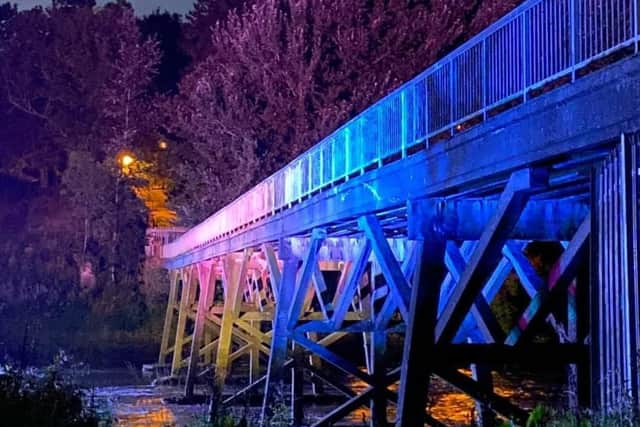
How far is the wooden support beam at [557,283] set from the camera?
9.34 m

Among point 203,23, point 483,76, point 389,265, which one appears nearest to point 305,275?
point 389,265

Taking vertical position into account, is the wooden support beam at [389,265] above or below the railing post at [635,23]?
below

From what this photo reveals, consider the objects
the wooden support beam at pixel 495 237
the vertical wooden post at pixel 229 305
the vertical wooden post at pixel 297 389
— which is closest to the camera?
the wooden support beam at pixel 495 237

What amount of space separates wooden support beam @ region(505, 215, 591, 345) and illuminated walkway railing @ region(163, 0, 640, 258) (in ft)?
4.52

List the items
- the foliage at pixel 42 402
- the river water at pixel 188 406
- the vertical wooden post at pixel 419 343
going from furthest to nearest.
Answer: the river water at pixel 188 406, the vertical wooden post at pixel 419 343, the foliage at pixel 42 402

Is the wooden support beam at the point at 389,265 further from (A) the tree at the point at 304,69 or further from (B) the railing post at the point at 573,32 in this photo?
(A) the tree at the point at 304,69

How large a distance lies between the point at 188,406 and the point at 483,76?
14970 millimetres

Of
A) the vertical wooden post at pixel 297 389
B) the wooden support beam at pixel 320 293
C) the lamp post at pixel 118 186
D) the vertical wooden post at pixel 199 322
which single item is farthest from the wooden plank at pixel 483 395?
the lamp post at pixel 118 186

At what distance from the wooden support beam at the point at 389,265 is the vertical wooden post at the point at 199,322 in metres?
12.2

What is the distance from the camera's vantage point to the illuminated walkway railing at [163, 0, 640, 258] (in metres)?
7.50

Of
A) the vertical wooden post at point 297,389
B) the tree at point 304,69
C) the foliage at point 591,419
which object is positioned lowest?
the vertical wooden post at point 297,389

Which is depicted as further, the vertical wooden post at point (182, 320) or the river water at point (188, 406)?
the vertical wooden post at point (182, 320)

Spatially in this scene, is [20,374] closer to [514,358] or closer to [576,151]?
[514,358]

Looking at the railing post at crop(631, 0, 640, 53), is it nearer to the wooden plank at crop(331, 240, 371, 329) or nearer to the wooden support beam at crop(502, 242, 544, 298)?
the wooden support beam at crop(502, 242, 544, 298)
